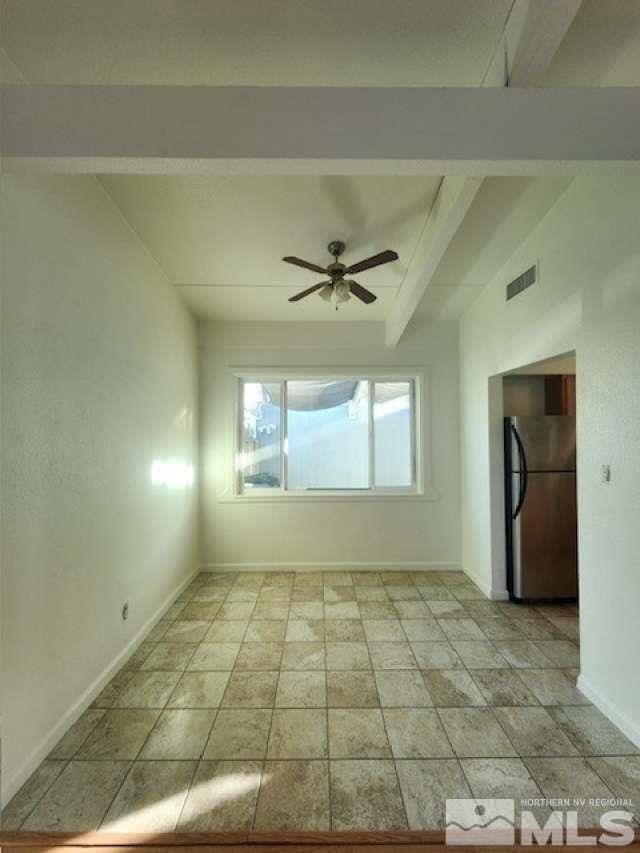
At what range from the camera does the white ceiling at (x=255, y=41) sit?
1398mm

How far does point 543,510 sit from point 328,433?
233cm

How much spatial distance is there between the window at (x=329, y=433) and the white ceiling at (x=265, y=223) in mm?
1313

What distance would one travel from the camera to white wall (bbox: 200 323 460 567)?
447cm

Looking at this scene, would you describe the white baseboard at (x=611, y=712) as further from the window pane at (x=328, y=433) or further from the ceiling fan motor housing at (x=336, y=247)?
the ceiling fan motor housing at (x=336, y=247)

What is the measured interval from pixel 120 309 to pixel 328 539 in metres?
3.12

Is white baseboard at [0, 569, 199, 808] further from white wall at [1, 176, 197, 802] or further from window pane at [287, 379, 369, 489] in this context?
window pane at [287, 379, 369, 489]

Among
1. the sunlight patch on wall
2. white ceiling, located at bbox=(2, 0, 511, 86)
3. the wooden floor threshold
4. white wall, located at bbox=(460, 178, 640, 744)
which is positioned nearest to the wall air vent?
white wall, located at bbox=(460, 178, 640, 744)

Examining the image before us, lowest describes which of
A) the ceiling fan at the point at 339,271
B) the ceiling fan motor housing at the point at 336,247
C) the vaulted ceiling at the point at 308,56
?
the ceiling fan at the point at 339,271

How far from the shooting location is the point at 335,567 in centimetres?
446

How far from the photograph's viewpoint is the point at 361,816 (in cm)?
153

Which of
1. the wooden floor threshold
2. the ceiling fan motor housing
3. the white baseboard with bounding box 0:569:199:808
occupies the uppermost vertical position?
the ceiling fan motor housing

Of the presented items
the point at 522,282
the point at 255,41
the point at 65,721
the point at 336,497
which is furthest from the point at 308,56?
the point at 336,497

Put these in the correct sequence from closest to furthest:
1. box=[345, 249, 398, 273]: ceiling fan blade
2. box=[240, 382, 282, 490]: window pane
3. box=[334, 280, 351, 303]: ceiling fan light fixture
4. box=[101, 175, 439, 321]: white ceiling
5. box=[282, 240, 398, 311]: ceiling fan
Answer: box=[101, 175, 439, 321]: white ceiling
box=[345, 249, 398, 273]: ceiling fan blade
box=[282, 240, 398, 311]: ceiling fan
box=[334, 280, 351, 303]: ceiling fan light fixture
box=[240, 382, 282, 490]: window pane

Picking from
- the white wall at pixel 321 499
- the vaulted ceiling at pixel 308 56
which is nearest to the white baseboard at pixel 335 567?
the white wall at pixel 321 499
